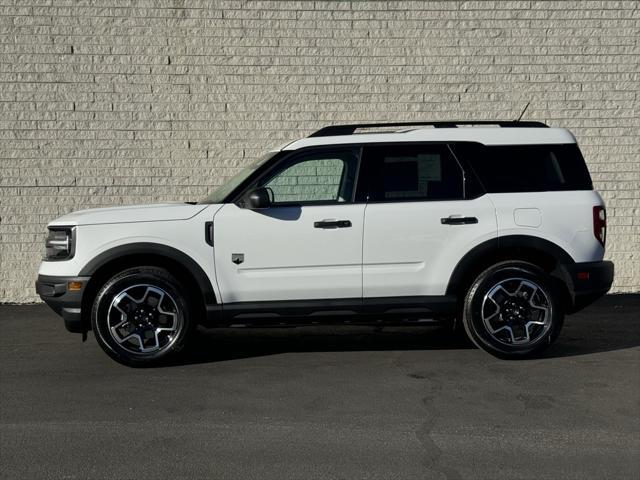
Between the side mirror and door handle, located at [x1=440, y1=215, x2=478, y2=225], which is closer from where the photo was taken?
the side mirror

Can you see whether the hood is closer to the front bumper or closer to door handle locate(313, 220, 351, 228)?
the front bumper

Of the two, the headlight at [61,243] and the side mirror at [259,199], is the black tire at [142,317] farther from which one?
the side mirror at [259,199]

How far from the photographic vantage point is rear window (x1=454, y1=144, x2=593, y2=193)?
24.6ft

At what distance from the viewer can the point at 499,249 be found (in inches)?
293

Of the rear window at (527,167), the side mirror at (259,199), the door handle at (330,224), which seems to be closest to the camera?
the side mirror at (259,199)

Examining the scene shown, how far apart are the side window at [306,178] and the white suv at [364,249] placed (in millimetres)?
18

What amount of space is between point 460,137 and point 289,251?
1.82m

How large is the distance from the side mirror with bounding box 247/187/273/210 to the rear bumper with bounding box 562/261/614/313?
259cm

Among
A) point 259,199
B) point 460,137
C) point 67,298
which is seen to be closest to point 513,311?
point 460,137

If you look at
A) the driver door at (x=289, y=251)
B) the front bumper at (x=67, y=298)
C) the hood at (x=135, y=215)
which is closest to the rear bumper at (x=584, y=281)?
the driver door at (x=289, y=251)

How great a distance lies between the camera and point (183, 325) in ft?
23.8

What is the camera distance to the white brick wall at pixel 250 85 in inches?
436

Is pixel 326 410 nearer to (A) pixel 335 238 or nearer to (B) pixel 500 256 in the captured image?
(A) pixel 335 238

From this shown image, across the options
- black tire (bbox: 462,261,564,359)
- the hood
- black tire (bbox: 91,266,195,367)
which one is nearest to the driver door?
the hood
